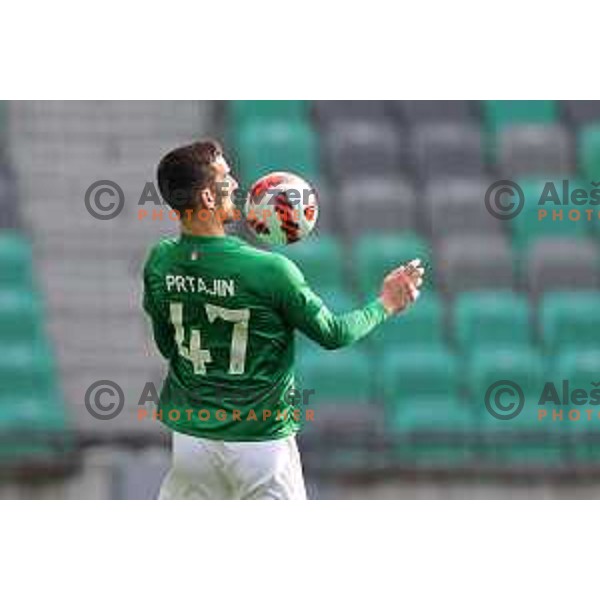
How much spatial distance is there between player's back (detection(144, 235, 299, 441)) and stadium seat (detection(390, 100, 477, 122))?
3.95m

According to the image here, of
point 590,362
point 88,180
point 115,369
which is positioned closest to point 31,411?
point 115,369

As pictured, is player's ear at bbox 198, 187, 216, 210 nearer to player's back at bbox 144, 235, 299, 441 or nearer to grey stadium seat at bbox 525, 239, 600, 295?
player's back at bbox 144, 235, 299, 441

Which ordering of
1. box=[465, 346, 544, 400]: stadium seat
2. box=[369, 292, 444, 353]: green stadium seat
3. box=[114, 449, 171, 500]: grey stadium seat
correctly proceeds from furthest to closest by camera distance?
box=[369, 292, 444, 353]: green stadium seat → box=[465, 346, 544, 400]: stadium seat → box=[114, 449, 171, 500]: grey stadium seat

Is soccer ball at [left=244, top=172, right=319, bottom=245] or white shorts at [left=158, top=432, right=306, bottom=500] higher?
soccer ball at [left=244, top=172, right=319, bottom=245]

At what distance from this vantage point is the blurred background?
8008mm

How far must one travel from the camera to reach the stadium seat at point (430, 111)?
9.16 m

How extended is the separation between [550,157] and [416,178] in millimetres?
638

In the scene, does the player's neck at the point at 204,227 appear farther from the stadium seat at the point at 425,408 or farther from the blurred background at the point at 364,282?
the stadium seat at the point at 425,408

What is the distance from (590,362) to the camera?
8664 mm

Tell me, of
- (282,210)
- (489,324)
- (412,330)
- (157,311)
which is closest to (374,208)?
(412,330)

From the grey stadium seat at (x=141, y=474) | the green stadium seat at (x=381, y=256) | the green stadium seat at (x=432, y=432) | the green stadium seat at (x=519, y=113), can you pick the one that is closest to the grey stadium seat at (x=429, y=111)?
the green stadium seat at (x=519, y=113)

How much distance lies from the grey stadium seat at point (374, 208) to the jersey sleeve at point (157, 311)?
138 inches

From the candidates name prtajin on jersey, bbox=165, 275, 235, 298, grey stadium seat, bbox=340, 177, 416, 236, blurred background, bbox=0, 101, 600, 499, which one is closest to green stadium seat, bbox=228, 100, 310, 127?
blurred background, bbox=0, 101, 600, 499

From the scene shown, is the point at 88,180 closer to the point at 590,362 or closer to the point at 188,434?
the point at 590,362
